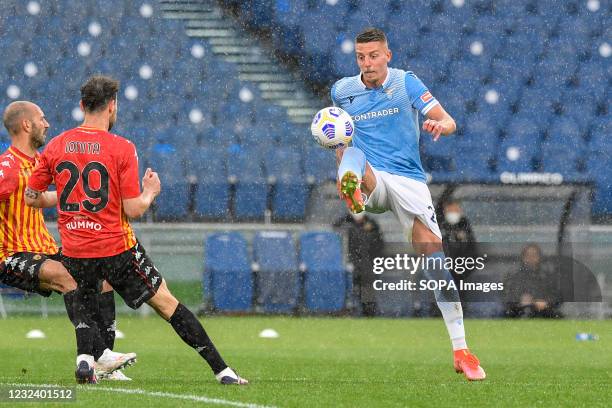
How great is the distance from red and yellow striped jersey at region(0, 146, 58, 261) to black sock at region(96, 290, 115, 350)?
0.40 meters

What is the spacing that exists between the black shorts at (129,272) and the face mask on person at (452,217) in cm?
739

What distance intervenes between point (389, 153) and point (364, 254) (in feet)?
18.8

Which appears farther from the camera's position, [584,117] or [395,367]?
[584,117]

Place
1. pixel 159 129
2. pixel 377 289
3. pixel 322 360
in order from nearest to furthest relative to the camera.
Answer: pixel 322 360 → pixel 377 289 → pixel 159 129

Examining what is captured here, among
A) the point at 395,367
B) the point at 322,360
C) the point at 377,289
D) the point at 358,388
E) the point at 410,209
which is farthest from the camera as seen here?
the point at 377,289

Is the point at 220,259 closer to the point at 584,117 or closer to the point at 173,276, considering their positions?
the point at 173,276

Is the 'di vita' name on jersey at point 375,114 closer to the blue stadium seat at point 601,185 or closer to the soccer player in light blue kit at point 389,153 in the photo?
the soccer player in light blue kit at point 389,153

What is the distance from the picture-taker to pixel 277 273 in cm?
1321

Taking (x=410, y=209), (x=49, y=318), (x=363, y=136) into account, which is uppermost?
(x=363, y=136)

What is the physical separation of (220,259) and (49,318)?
6.58 feet

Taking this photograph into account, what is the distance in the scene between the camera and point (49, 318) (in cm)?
1305

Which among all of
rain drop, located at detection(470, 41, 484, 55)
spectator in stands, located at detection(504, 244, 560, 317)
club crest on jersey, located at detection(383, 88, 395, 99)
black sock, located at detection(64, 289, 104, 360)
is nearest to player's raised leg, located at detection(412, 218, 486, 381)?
club crest on jersey, located at detection(383, 88, 395, 99)

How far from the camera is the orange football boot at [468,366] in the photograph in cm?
666

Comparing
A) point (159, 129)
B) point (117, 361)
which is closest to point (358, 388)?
point (117, 361)
